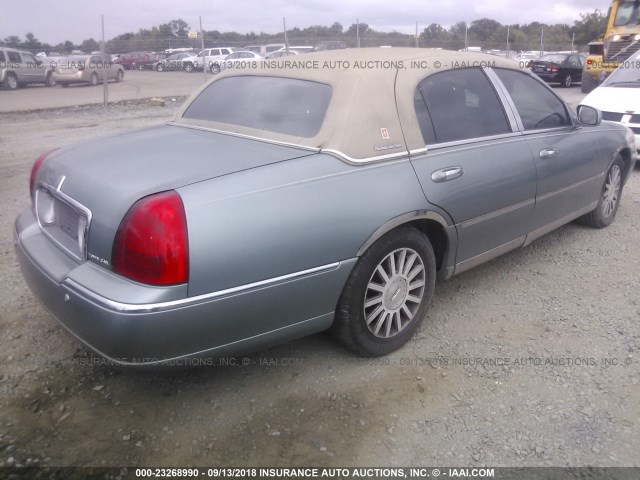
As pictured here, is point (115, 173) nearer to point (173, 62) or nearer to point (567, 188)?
point (567, 188)

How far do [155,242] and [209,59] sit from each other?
978 inches

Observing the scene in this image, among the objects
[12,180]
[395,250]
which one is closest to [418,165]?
[395,250]

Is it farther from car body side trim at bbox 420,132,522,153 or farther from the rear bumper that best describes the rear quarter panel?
car body side trim at bbox 420,132,522,153

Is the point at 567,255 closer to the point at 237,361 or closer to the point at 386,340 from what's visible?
the point at 386,340

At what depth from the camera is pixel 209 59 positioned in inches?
991

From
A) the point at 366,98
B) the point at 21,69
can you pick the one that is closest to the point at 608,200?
the point at 366,98

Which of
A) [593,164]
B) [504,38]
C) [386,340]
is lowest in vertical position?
[386,340]

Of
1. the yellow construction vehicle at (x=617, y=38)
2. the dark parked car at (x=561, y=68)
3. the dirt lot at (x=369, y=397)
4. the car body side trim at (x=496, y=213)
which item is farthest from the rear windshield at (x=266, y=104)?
the dark parked car at (x=561, y=68)

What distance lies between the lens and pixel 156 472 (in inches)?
87.6

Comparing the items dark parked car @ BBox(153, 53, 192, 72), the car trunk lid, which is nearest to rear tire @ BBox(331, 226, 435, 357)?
the car trunk lid

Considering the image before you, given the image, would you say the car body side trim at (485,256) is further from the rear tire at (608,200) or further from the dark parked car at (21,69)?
the dark parked car at (21,69)

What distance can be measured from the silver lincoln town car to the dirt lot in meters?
0.33

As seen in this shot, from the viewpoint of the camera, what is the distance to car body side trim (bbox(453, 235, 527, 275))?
3.40 m

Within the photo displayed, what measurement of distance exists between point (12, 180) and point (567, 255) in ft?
19.4
